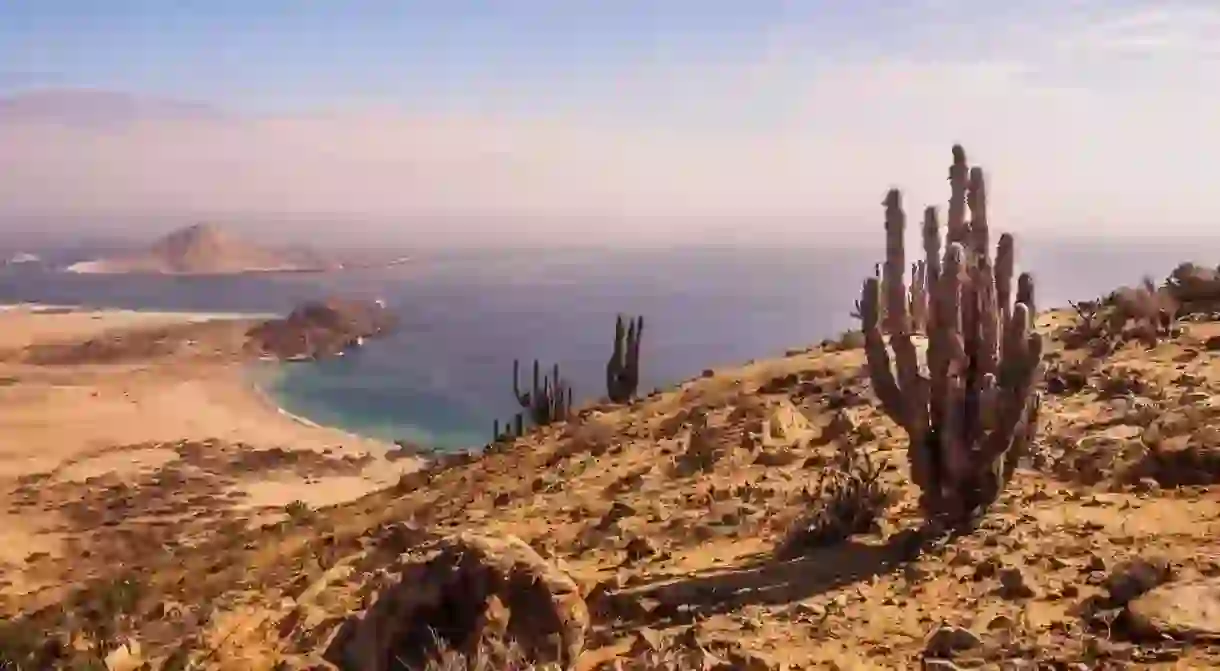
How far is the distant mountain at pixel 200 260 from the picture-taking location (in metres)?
169

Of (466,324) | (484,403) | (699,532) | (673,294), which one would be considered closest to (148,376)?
(484,403)

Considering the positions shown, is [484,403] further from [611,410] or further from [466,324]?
[466,324]

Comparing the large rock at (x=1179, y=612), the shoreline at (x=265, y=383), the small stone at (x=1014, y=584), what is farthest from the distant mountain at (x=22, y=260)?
the large rock at (x=1179, y=612)

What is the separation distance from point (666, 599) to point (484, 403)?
152ft

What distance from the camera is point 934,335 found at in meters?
8.45

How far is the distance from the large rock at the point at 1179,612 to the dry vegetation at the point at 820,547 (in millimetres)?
19

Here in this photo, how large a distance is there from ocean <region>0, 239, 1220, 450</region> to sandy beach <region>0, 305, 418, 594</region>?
4.42 meters

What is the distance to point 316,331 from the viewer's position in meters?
76.4

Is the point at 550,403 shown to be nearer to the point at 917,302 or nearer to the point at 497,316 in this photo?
the point at 917,302

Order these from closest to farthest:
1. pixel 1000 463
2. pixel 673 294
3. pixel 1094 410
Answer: pixel 1000 463, pixel 1094 410, pixel 673 294

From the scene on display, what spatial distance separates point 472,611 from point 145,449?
36.2 metres

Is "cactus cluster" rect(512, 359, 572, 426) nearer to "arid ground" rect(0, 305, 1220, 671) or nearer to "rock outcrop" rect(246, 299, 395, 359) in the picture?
Answer: "arid ground" rect(0, 305, 1220, 671)

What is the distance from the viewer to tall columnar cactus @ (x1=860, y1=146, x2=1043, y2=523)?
8227 mm

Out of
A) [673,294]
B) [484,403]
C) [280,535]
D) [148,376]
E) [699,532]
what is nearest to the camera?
[699,532]
